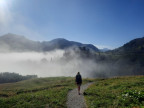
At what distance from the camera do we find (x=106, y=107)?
14.7m

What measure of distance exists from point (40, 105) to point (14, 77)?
7404 inches

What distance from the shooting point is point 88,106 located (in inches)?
610

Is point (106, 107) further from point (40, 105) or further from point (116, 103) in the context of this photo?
point (40, 105)

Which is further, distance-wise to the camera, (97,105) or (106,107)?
(97,105)

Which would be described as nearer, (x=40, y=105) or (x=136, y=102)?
(x=136, y=102)

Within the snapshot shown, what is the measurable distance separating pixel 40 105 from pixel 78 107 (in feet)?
15.5

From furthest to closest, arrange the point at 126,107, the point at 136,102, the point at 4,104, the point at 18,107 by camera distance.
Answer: the point at 4,104 → the point at 18,107 → the point at 136,102 → the point at 126,107

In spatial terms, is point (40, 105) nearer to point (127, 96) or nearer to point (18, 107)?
point (18, 107)

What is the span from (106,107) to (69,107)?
419cm

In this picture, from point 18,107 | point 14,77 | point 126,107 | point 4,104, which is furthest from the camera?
point 14,77

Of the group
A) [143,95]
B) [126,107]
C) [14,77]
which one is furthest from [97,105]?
[14,77]

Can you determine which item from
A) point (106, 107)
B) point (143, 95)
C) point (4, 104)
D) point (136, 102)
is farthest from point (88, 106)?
point (4, 104)

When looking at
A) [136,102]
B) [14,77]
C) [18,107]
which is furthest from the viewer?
[14,77]

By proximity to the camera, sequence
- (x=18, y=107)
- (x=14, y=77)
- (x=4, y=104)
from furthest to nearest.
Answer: (x=14, y=77) → (x=4, y=104) → (x=18, y=107)
